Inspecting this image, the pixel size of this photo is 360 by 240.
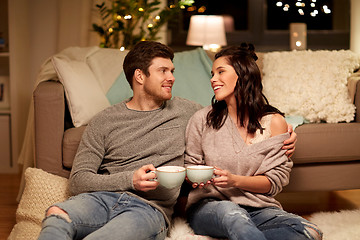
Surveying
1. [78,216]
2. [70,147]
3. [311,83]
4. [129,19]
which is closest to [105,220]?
[78,216]

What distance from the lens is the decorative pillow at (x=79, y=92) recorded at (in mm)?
2279

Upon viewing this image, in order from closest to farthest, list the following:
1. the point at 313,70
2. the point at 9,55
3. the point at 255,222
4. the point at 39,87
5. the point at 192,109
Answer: the point at 255,222 < the point at 192,109 < the point at 39,87 < the point at 313,70 < the point at 9,55

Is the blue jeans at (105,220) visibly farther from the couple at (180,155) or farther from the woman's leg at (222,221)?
the woman's leg at (222,221)

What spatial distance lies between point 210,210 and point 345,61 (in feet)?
4.97

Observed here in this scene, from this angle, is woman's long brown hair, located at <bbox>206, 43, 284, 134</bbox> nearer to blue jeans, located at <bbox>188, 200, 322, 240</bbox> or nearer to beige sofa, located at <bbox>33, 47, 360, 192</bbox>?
blue jeans, located at <bbox>188, 200, 322, 240</bbox>

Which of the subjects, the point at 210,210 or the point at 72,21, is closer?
the point at 210,210

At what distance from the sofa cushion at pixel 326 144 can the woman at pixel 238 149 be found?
0.51m

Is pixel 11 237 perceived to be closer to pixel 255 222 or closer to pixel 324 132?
pixel 255 222

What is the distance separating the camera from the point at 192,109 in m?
2.03

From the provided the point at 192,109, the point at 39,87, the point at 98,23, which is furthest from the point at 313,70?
the point at 98,23

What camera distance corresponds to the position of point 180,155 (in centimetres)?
187

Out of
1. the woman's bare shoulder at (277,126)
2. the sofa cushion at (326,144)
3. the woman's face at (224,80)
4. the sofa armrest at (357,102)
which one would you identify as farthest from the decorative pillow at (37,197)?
the sofa armrest at (357,102)

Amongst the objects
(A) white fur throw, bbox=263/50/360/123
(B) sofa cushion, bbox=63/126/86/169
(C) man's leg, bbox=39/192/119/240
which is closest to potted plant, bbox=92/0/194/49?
(A) white fur throw, bbox=263/50/360/123

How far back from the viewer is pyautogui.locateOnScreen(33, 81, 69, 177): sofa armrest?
85.1 inches
